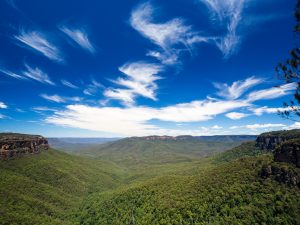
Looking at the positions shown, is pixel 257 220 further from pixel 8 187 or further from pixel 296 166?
pixel 8 187

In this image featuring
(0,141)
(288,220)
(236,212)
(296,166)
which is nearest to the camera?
(288,220)

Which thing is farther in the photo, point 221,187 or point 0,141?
point 0,141

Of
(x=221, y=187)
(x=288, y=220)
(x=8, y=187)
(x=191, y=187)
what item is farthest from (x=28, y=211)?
(x=288, y=220)

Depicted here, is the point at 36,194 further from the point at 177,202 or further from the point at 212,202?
the point at 212,202

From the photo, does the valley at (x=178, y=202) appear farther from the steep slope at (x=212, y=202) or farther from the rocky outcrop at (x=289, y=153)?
the rocky outcrop at (x=289, y=153)

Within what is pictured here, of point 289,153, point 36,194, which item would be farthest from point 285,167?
point 36,194
